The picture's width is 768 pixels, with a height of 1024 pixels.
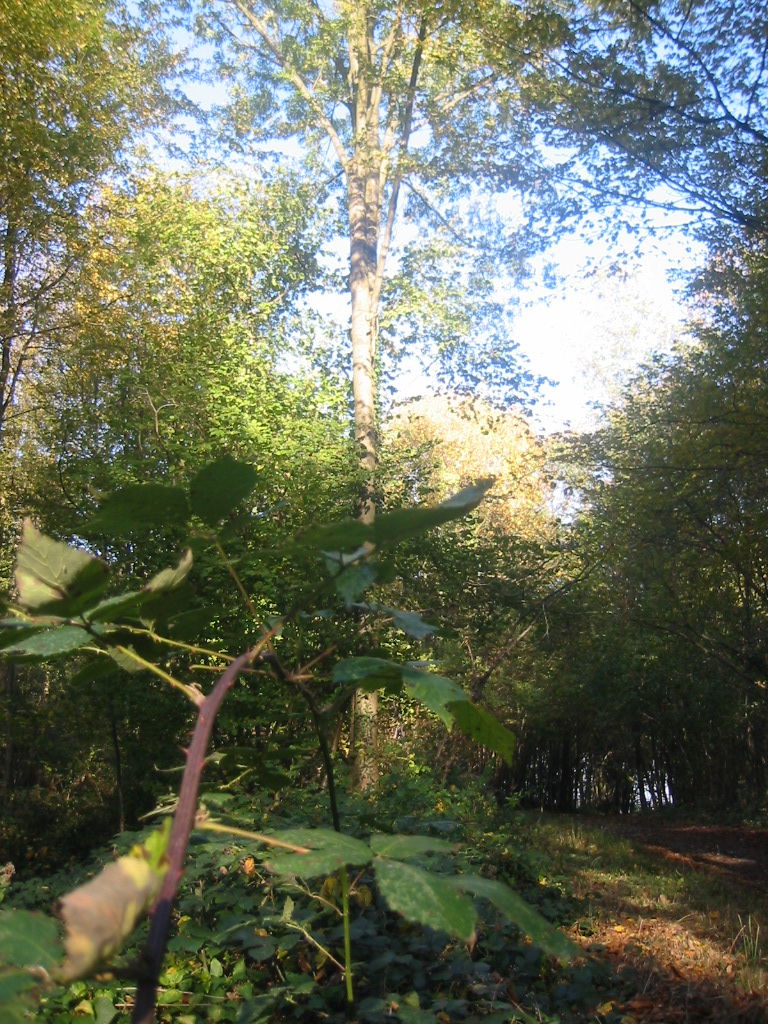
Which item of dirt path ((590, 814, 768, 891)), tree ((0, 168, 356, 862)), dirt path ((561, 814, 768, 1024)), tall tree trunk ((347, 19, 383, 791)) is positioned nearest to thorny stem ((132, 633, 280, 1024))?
dirt path ((561, 814, 768, 1024))

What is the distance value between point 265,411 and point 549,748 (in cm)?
1078

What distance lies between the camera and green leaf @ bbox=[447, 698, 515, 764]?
0.63 m

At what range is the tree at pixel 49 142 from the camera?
306 inches

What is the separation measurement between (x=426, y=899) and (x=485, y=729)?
232mm

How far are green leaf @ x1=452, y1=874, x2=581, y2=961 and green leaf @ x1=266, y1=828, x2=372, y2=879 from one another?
60mm

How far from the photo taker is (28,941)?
0.37 metres

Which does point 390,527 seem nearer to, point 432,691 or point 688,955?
point 432,691

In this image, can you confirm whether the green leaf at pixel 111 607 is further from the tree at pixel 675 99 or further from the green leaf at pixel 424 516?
the tree at pixel 675 99

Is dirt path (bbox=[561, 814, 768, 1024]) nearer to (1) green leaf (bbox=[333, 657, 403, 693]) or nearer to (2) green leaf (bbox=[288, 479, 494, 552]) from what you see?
(1) green leaf (bbox=[333, 657, 403, 693])

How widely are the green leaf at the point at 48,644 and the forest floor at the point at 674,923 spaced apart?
2.64m

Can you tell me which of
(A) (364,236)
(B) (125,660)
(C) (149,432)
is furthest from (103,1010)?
(A) (364,236)

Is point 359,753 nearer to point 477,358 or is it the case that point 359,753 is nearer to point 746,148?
point 746,148

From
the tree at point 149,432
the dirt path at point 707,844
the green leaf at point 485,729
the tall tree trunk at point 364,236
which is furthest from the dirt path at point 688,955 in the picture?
the tall tree trunk at point 364,236

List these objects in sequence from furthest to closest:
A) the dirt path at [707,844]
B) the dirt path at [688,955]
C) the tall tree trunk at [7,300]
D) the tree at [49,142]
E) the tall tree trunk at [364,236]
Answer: the tall tree trunk at [364,236] → the tall tree trunk at [7,300] → the dirt path at [707,844] → the tree at [49,142] → the dirt path at [688,955]
